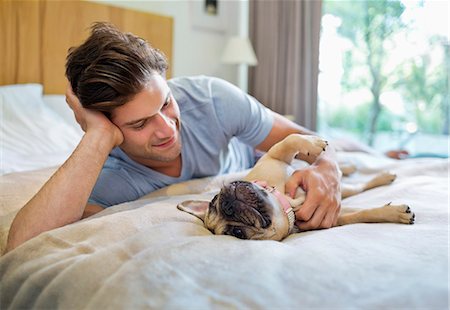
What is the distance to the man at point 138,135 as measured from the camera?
3.52 ft

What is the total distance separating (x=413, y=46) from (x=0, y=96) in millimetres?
2810

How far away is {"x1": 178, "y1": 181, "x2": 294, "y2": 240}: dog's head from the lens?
3.09ft

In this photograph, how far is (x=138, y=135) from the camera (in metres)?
1.21

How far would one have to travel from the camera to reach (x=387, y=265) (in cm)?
69

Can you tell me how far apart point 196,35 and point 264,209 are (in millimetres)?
2906

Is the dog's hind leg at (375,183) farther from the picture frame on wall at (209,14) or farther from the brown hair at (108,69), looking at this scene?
the picture frame on wall at (209,14)

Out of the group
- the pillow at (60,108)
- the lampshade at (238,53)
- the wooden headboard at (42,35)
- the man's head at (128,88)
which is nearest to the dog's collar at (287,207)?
the man's head at (128,88)

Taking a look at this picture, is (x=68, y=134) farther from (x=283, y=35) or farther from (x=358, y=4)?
(x=358, y=4)

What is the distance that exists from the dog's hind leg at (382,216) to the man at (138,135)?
34 mm

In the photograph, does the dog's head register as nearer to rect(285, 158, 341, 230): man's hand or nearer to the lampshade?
rect(285, 158, 341, 230): man's hand

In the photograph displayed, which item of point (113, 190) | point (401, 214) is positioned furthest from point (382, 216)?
point (113, 190)

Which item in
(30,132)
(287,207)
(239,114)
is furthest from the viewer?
(30,132)

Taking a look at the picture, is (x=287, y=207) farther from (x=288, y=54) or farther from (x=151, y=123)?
(x=288, y=54)

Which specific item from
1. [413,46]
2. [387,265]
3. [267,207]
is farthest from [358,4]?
[387,265]
